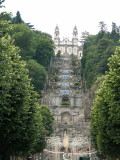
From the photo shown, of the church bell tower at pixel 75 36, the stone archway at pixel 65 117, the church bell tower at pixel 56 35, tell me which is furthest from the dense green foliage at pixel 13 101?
the church bell tower at pixel 56 35

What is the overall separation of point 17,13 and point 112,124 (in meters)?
70.5

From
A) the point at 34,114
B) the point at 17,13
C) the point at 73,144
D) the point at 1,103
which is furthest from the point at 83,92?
the point at 1,103

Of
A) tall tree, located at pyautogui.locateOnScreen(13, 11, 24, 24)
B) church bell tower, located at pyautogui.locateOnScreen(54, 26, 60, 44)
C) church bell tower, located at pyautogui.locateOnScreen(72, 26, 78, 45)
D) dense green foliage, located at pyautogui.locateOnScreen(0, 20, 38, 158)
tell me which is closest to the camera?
dense green foliage, located at pyautogui.locateOnScreen(0, 20, 38, 158)

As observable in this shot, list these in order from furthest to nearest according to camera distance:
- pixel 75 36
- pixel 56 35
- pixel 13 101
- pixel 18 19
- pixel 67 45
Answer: pixel 75 36
pixel 56 35
pixel 67 45
pixel 18 19
pixel 13 101

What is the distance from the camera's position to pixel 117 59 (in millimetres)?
23328

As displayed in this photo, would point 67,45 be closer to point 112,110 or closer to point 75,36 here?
point 75,36

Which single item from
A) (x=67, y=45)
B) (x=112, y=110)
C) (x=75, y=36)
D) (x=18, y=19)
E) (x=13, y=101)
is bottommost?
(x=112, y=110)

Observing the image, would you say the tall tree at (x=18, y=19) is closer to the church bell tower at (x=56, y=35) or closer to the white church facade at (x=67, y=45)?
the white church facade at (x=67, y=45)

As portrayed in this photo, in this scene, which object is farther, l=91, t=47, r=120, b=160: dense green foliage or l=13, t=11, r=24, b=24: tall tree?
l=13, t=11, r=24, b=24: tall tree

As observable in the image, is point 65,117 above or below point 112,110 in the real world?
above

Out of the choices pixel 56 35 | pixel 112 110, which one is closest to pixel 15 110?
pixel 112 110

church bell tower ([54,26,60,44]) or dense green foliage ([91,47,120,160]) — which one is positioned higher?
church bell tower ([54,26,60,44])

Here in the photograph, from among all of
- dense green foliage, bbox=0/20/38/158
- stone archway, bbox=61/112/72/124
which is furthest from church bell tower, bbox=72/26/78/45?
dense green foliage, bbox=0/20/38/158

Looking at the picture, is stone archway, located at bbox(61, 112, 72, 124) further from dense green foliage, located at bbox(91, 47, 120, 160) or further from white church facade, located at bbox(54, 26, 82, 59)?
white church facade, located at bbox(54, 26, 82, 59)
